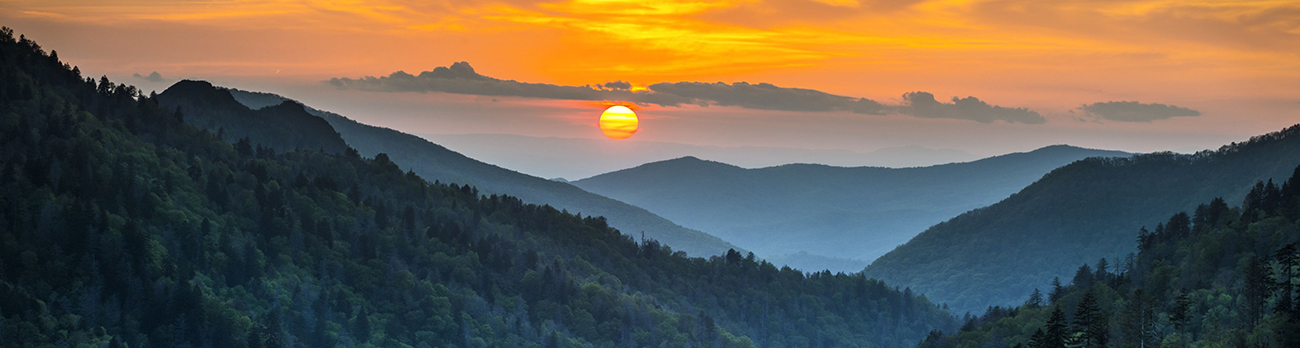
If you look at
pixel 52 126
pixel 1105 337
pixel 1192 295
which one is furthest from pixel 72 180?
pixel 1192 295

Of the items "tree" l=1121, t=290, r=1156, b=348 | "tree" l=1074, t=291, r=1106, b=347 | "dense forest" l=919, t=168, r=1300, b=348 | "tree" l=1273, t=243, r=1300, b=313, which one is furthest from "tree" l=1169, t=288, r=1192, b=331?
"tree" l=1074, t=291, r=1106, b=347

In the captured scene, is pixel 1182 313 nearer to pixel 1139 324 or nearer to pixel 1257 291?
pixel 1139 324

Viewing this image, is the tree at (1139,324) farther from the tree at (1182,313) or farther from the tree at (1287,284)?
the tree at (1287,284)

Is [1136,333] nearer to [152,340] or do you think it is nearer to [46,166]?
[152,340]

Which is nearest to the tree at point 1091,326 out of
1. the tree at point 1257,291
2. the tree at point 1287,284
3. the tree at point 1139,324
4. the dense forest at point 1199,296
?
the dense forest at point 1199,296

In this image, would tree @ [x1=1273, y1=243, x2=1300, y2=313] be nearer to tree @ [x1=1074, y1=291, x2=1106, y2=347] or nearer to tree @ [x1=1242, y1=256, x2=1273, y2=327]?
tree @ [x1=1242, y1=256, x2=1273, y2=327]

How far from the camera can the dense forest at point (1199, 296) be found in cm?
12106

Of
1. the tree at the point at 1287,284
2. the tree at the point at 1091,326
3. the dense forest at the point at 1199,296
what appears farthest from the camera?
the dense forest at the point at 1199,296

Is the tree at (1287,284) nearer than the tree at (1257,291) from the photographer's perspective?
Yes

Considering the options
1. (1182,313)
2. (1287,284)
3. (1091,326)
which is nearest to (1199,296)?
(1182,313)

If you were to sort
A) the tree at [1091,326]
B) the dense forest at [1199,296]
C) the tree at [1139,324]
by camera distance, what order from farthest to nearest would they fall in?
the tree at [1139,324], the dense forest at [1199,296], the tree at [1091,326]

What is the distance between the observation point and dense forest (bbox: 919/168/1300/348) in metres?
121

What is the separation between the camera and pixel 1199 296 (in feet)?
483

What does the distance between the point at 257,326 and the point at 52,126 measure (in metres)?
54.8
